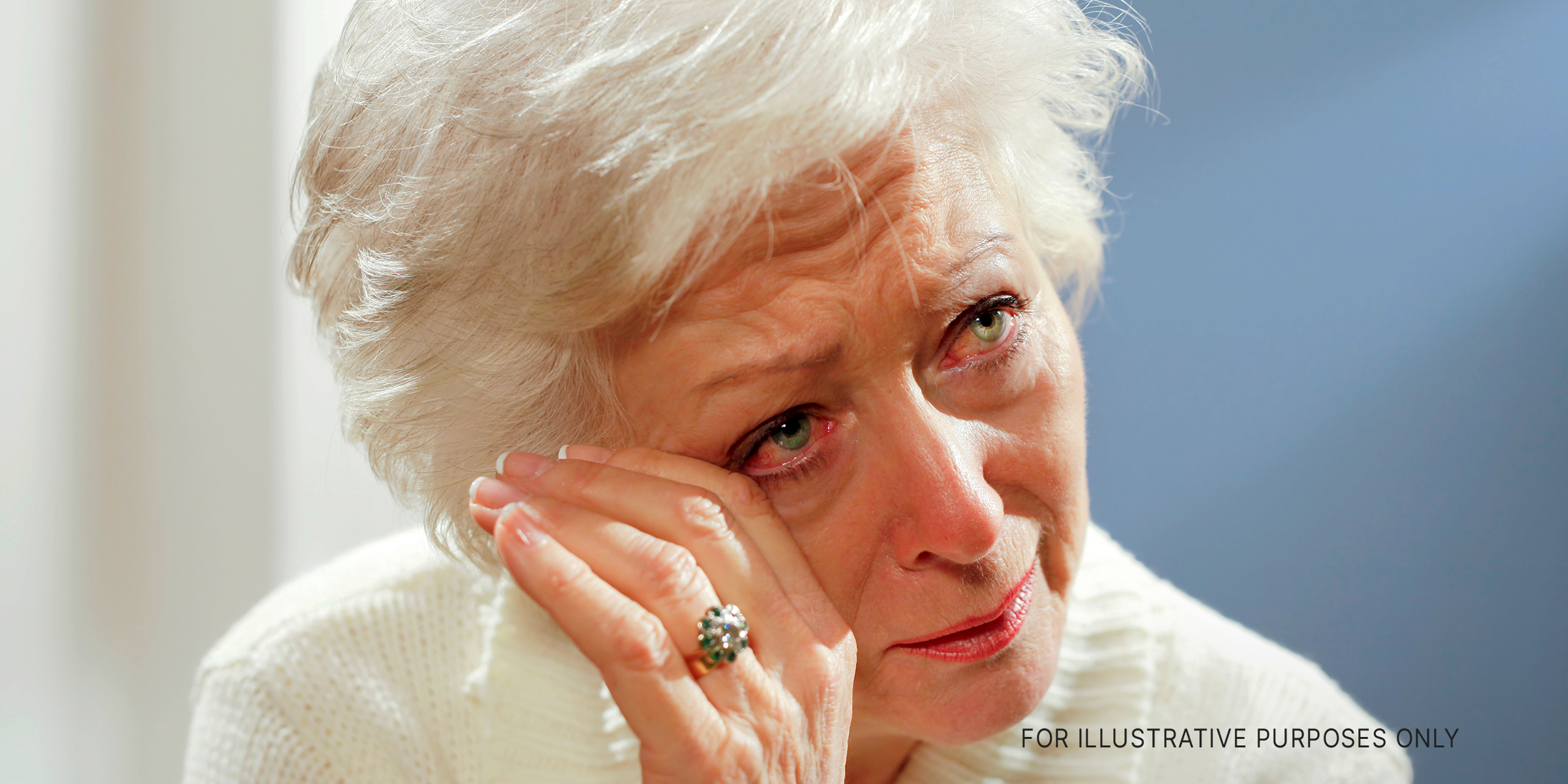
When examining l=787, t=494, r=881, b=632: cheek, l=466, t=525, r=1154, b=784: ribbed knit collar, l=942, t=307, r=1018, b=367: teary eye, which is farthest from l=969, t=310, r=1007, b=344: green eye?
l=466, t=525, r=1154, b=784: ribbed knit collar

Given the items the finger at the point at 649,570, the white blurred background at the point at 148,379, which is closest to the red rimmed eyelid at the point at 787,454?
the finger at the point at 649,570

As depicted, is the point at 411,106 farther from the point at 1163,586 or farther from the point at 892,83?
the point at 1163,586

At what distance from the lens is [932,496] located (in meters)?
0.93

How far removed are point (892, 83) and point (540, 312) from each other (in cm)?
41

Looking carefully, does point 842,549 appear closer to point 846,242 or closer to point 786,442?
point 786,442

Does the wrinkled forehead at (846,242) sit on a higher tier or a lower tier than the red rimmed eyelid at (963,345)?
higher

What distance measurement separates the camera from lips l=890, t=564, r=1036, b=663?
3.30ft

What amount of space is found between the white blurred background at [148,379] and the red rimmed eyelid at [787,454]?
1.24 m

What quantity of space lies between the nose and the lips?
0.08 metres

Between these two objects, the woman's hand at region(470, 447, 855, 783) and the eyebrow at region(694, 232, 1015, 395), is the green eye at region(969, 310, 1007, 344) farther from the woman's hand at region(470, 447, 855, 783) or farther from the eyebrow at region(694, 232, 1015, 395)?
the woman's hand at region(470, 447, 855, 783)

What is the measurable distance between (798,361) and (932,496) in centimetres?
18

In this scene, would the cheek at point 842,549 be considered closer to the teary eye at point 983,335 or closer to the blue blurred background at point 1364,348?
the teary eye at point 983,335

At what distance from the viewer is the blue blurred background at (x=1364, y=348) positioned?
1.51 m

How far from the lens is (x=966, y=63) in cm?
104
